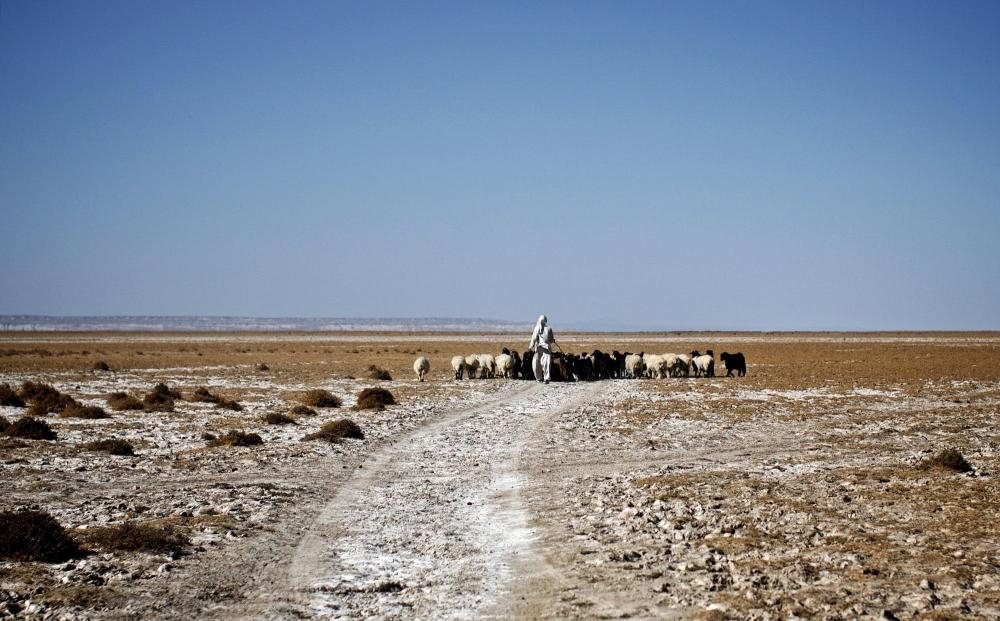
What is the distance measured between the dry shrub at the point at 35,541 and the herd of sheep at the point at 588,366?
2524 centimetres

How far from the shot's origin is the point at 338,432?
16.5m

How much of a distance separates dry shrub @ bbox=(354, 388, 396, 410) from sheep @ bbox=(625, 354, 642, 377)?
52.2ft

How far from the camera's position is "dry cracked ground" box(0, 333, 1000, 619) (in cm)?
648

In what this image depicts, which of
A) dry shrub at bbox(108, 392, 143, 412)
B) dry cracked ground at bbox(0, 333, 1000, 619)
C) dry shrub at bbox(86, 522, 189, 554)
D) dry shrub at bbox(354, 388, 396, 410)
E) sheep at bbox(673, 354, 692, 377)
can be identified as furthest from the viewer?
sheep at bbox(673, 354, 692, 377)

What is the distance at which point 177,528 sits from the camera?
8.88 meters

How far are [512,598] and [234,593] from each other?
2.38 meters

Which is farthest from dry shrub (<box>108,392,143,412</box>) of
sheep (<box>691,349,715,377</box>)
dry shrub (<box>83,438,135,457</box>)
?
sheep (<box>691,349,715,377</box>)

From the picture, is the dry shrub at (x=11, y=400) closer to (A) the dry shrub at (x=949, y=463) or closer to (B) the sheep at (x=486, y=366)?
(B) the sheep at (x=486, y=366)

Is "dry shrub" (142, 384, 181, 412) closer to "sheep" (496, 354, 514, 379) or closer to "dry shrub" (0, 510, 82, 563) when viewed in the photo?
"dry shrub" (0, 510, 82, 563)

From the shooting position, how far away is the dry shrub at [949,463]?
11875 millimetres

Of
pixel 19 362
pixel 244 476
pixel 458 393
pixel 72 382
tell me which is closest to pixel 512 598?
pixel 244 476

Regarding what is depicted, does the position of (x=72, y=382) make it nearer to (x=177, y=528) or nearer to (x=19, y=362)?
(x=19, y=362)

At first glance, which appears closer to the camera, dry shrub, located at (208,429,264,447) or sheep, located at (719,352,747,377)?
dry shrub, located at (208,429,264,447)

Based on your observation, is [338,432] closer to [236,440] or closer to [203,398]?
[236,440]
